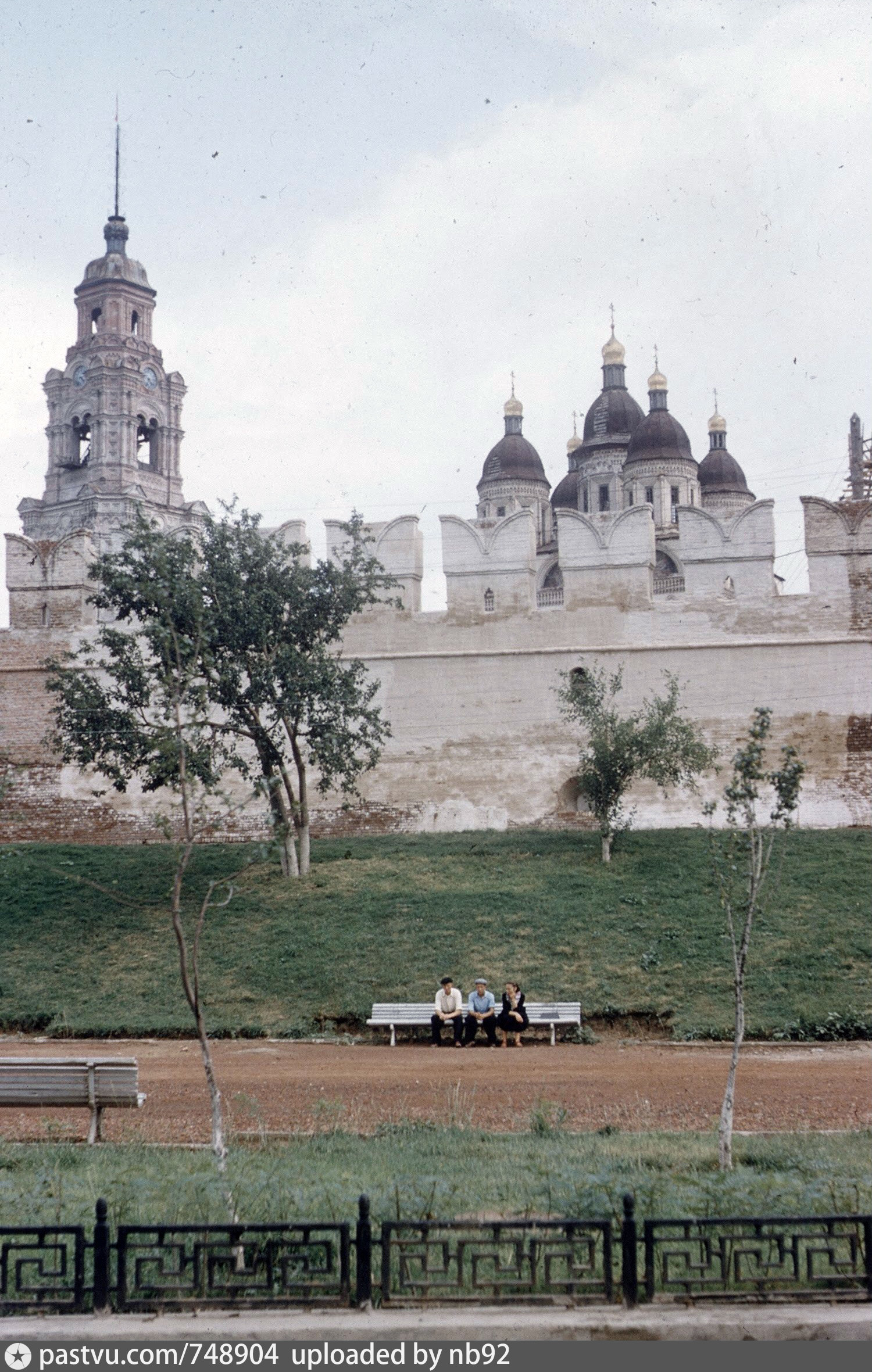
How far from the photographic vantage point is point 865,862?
17578 mm

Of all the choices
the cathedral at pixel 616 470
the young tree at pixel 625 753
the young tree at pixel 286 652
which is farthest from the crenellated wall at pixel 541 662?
the cathedral at pixel 616 470

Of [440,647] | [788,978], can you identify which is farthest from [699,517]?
[788,978]

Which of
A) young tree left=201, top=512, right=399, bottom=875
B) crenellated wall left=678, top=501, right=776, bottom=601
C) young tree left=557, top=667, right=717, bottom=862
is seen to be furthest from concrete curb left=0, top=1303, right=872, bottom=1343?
crenellated wall left=678, top=501, right=776, bottom=601

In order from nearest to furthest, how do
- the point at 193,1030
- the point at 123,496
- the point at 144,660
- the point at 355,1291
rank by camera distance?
the point at 355,1291
the point at 193,1030
the point at 144,660
the point at 123,496

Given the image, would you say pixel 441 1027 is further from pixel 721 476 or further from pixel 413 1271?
pixel 721 476

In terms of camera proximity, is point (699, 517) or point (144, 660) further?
point (699, 517)

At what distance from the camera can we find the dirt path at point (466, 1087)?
9.48 metres

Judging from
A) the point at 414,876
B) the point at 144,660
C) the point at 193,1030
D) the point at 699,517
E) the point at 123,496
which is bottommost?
the point at 193,1030

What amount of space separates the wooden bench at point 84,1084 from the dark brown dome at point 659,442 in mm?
38378

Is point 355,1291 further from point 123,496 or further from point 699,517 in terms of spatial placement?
point 123,496

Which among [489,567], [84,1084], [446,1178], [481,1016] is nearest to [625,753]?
[489,567]

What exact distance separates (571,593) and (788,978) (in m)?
9.41

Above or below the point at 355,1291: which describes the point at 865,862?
above

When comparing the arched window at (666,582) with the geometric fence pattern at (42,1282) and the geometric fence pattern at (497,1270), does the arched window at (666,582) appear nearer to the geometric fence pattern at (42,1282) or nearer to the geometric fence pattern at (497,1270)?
the geometric fence pattern at (497,1270)
